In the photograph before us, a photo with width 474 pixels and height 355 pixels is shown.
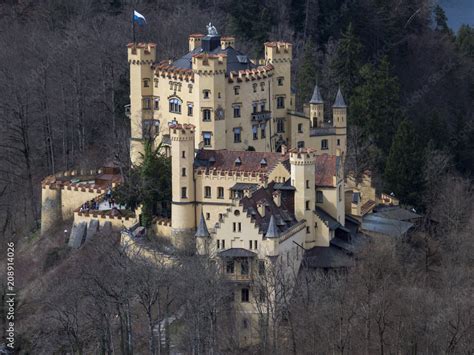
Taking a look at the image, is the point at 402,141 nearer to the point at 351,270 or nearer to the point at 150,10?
the point at 351,270

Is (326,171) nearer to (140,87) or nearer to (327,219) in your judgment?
(327,219)

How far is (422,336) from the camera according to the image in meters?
87.7

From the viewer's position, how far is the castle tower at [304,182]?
9462 cm

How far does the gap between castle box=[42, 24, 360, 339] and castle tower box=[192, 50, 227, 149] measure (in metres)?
0.05

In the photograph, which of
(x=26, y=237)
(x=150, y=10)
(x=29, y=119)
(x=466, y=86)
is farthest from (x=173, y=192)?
(x=466, y=86)

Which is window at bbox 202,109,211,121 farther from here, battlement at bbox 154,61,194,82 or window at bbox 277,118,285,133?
window at bbox 277,118,285,133

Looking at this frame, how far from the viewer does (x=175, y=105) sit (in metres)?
103

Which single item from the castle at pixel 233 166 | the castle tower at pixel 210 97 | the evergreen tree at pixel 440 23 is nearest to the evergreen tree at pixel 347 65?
the castle at pixel 233 166

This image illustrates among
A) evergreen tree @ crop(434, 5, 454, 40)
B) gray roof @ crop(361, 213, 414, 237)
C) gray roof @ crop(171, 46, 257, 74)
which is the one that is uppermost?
evergreen tree @ crop(434, 5, 454, 40)

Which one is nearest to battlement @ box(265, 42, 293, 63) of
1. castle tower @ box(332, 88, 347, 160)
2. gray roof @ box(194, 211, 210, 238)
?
castle tower @ box(332, 88, 347, 160)

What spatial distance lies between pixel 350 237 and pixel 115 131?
62.9ft

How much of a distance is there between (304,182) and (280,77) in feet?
38.9

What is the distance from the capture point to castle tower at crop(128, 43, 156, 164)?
104 metres

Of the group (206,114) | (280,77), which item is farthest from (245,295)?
(280,77)
